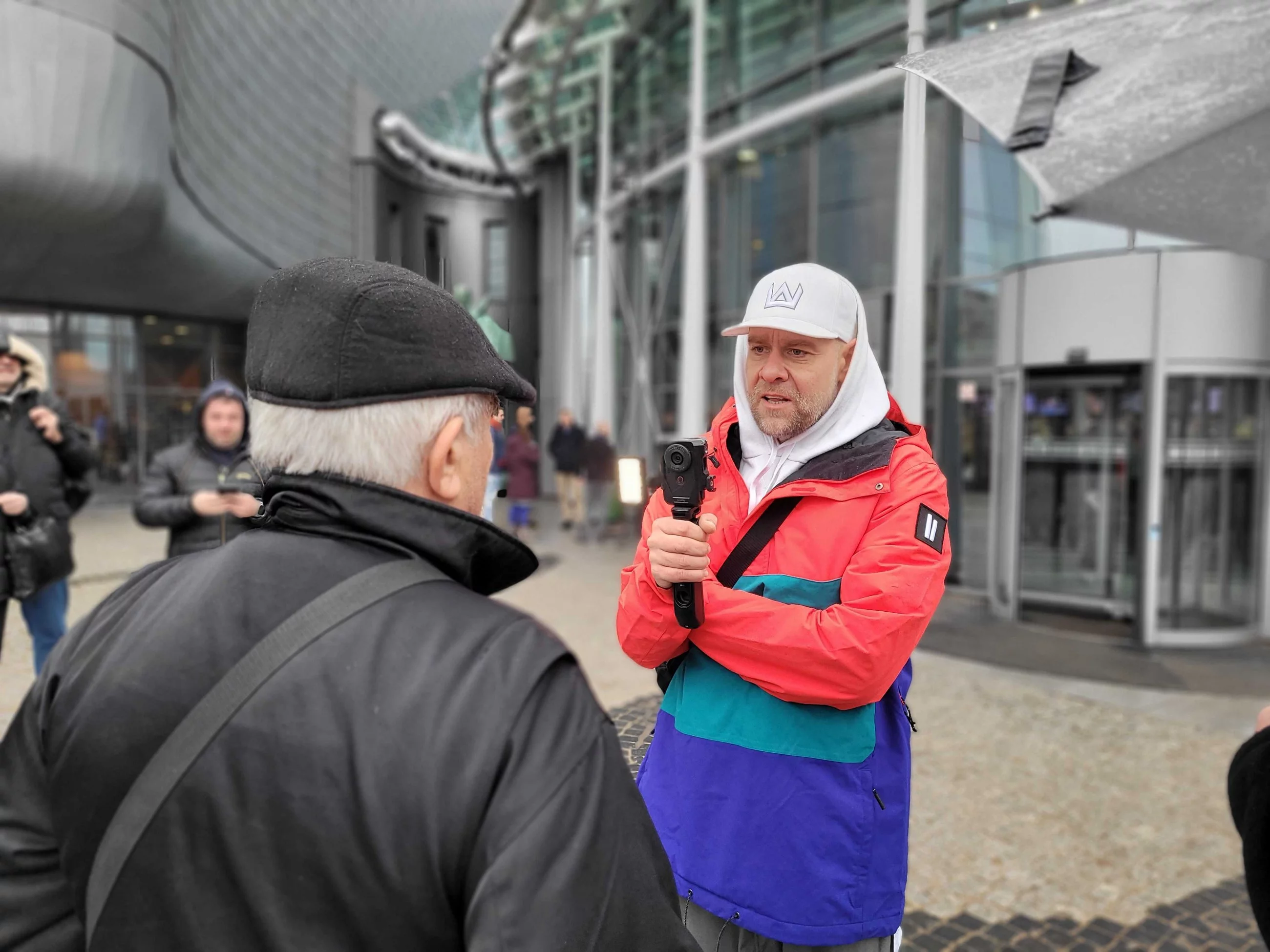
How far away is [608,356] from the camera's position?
1616 centimetres

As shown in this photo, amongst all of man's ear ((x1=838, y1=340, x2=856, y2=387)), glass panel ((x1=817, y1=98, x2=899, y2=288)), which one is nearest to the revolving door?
glass panel ((x1=817, y1=98, x2=899, y2=288))

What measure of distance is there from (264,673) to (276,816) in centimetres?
15

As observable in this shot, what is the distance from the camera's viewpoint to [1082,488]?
27.8ft

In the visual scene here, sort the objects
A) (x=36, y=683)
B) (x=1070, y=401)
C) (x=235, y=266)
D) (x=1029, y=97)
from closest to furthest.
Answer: (x=36, y=683), (x=1029, y=97), (x=1070, y=401), (x=235, y=266)

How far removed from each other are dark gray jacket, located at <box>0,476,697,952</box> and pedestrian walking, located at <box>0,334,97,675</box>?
13.7 feet

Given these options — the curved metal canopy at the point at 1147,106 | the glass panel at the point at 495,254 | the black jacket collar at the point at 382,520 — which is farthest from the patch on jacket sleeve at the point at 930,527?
the glass panel at the point at 495,254

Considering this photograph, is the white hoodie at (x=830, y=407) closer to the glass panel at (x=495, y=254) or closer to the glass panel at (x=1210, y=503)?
the glass panel at (x=1210, y=503)

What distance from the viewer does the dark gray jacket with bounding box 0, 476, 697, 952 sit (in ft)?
2.86

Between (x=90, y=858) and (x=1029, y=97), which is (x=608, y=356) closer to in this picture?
(x=1029, y=97)

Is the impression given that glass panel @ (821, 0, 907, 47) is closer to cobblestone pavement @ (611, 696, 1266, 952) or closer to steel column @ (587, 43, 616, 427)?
steel column @ (587, 43, 616, 427)

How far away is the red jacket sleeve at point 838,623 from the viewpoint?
168 centimetres

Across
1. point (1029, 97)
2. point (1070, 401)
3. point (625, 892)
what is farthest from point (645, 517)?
point (1070, 401)

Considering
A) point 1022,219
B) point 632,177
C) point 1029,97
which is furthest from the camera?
point 632,177

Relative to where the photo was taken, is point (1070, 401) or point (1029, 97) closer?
point (1029, 97)
